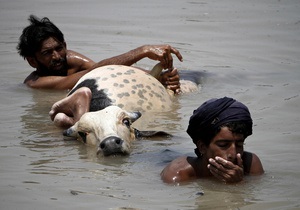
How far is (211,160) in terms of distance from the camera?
577 centimetres

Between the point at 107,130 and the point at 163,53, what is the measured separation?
2.00 m

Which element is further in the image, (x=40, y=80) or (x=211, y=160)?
(x=40, y=80)

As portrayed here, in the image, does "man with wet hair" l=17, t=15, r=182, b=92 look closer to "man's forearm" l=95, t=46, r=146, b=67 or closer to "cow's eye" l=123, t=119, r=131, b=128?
"man's forearm" l=95, t=46, r=146, b=67

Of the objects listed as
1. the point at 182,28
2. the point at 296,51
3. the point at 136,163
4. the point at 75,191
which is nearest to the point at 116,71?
the point at 136,163

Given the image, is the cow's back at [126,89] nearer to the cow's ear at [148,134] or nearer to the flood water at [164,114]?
the flood water at [164,114]

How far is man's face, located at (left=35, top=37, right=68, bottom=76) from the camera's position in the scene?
10242 mm

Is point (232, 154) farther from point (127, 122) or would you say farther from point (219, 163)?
point (127, 122)

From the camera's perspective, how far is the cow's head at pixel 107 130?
6.97 m

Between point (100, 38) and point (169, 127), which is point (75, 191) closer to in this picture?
point (169, 127)

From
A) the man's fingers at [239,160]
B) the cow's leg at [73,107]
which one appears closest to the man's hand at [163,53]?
the cow's leg at [73,107]

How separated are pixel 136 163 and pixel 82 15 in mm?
8191

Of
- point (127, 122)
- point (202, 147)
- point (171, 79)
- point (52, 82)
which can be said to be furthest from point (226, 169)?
point (52, 82)

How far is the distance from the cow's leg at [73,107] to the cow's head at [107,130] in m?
0.46

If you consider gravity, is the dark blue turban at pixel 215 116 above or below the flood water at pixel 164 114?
above
